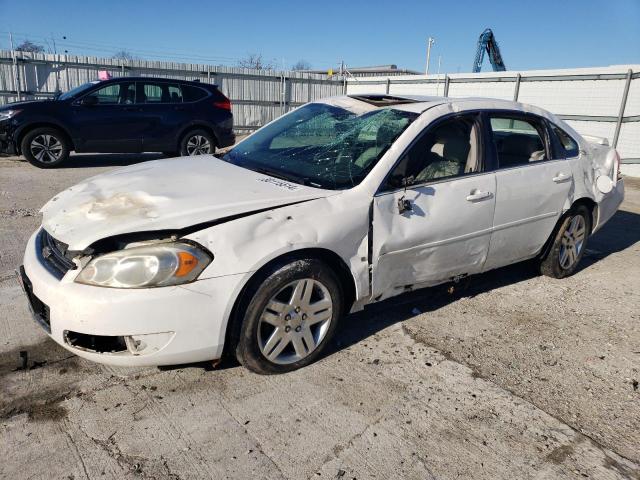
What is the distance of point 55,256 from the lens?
2.82 m

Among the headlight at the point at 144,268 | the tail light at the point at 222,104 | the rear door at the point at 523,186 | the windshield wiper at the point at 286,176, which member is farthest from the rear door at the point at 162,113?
the headlight at the point at 144,268

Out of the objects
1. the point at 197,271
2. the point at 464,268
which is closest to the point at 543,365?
the point at 464,268

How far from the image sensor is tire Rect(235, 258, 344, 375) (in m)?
2.76

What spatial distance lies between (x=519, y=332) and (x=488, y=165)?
4.05ft

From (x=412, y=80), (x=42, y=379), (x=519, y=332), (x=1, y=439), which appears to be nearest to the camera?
(x=1, y=439)

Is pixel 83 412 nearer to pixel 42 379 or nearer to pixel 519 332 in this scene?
pixel 42 379

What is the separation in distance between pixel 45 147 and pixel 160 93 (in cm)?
232

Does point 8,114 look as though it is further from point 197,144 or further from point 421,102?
point 421,102

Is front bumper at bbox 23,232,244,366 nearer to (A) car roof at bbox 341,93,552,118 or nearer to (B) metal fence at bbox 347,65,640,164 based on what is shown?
(A) car roof at bbox 341,93,552,118

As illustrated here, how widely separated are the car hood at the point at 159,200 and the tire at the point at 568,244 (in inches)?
100

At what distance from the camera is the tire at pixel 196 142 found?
34.0ft

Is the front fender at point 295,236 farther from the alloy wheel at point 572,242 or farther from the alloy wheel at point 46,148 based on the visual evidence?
the alloy wheel at point 46,148

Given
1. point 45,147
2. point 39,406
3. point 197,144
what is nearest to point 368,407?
point 39,406

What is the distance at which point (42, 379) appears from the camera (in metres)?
2.84
